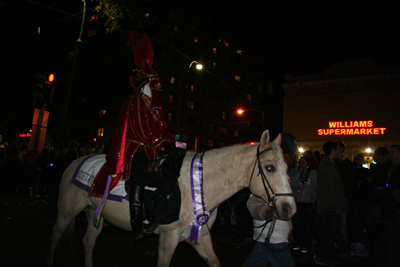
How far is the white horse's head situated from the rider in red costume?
4.54 feet

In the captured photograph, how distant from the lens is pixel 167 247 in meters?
3.10

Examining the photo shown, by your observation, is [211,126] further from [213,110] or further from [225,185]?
[225,185]

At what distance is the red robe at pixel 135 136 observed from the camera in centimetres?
376

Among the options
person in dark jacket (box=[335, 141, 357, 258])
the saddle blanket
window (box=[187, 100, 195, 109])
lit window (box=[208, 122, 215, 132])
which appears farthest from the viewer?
lit window (box=[208, 122, 215, 132])

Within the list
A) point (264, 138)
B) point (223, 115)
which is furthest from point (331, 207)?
point (223, 115)

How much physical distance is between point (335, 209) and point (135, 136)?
3.92m

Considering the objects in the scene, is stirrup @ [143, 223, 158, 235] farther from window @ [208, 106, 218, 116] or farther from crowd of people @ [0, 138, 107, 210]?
window @ [208, 106, 218, 116]

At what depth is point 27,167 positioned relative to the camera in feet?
41.8

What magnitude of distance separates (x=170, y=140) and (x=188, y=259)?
9.05 feet

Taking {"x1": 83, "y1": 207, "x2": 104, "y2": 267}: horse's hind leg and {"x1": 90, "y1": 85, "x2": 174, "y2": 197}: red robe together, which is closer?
{"x1": 90, "y1": 85, "x2": 174, "y2": 197}: red robe

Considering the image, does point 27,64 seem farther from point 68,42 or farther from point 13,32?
point 68,42

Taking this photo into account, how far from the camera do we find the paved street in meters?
4.80

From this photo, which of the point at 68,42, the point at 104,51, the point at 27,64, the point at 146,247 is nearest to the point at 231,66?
the point at 104,51

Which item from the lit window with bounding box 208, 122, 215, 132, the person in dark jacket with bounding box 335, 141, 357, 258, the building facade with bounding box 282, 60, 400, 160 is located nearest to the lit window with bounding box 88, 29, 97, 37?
the lit window with bounding box 208, 122, 215, 132
